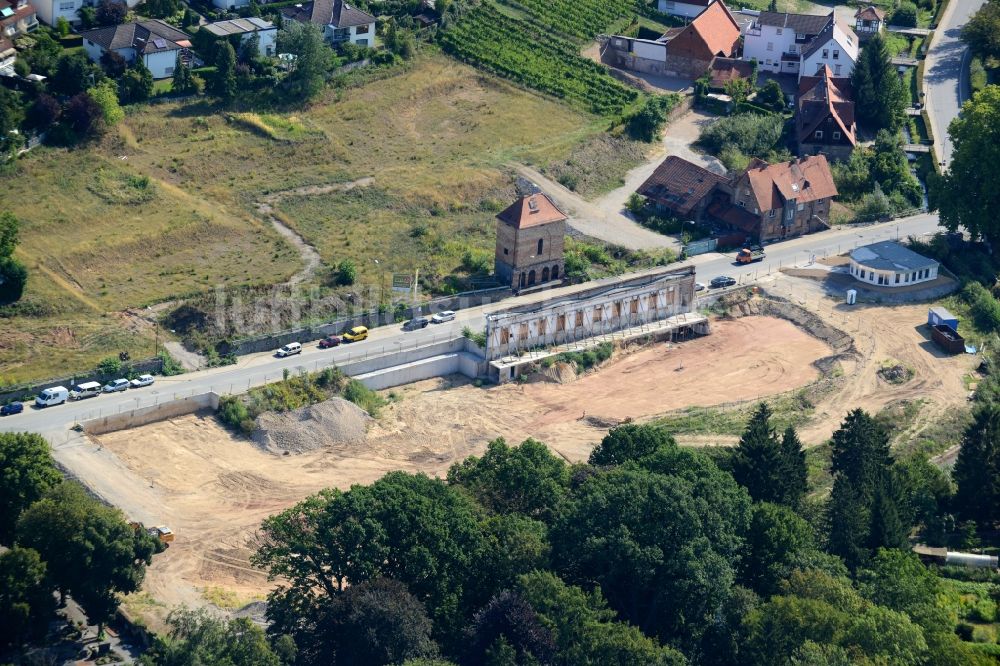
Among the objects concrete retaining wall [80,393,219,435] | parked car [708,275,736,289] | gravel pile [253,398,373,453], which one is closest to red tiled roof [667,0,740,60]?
parked car [708,275,736,289]

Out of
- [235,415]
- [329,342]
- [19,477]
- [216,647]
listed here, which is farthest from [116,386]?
[216,647]

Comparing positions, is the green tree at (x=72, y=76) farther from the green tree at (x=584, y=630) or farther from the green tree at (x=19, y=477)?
the green tree at (x=584, y=630)

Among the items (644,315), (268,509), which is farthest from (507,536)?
(644,315)

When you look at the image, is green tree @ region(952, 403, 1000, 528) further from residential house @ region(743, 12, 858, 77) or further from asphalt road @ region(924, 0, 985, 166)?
residential house @ region(743, 12, 858, 77)

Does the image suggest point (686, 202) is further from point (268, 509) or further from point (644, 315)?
point (268, 509)

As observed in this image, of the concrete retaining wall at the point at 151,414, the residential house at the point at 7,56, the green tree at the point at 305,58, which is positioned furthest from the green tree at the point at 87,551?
the green tree at the point at 305,58
